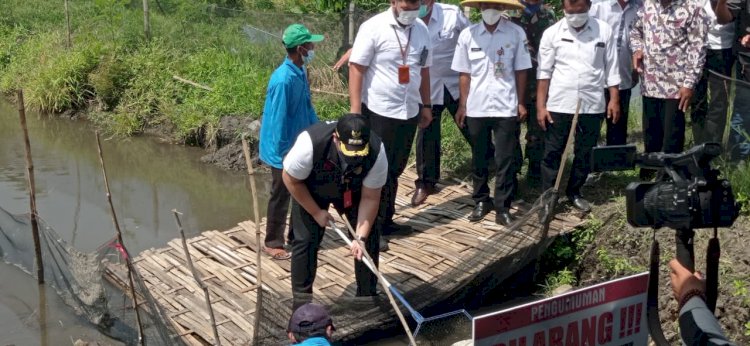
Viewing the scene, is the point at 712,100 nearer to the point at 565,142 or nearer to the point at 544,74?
the point at 565,142

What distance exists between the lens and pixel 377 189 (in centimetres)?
490

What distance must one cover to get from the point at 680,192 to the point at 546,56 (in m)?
3.84

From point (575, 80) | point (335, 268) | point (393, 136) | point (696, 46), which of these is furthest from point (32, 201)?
point (696, 46)

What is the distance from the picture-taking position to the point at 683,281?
8.82 ft

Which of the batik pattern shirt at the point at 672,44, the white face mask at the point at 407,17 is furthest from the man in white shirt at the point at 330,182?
the batik pattern shirt at the point at 672,44

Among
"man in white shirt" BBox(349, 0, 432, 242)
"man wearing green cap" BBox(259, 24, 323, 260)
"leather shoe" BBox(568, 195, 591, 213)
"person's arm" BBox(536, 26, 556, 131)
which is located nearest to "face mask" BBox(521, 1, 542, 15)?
"person's arm" BBox(536, 26, 556, 131)

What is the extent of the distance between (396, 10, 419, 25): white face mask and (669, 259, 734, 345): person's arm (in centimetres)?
358

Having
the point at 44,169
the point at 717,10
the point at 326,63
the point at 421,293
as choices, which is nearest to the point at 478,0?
the point at 717,10

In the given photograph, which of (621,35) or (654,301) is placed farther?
(621,35)

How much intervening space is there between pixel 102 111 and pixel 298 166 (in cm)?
783

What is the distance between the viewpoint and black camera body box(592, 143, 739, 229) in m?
2.61

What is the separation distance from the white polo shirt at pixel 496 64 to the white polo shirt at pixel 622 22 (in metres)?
0.80

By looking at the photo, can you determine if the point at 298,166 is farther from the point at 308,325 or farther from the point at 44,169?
the point at 44,169

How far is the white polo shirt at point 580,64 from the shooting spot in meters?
6.20
